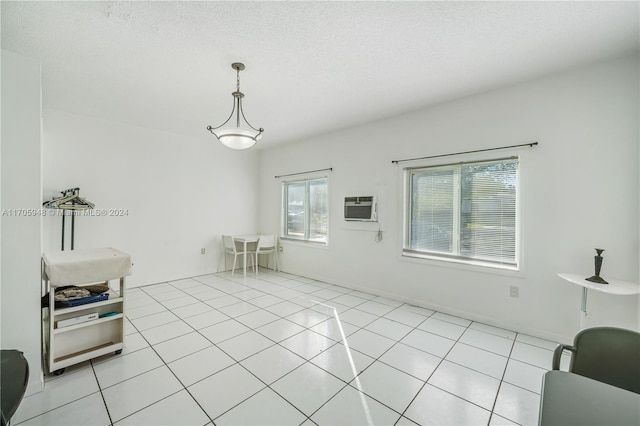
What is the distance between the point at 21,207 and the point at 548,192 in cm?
441

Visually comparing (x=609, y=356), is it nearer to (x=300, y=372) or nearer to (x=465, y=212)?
(x=300, y=372)

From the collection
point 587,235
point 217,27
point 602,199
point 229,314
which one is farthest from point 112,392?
point 602,199

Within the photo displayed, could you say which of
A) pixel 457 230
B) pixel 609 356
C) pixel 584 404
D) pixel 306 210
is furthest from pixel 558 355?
pixel 306 210

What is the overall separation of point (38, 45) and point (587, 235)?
509cm

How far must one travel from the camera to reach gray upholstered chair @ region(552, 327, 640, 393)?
1197mm

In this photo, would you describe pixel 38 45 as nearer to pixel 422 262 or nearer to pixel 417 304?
pixel 422 262

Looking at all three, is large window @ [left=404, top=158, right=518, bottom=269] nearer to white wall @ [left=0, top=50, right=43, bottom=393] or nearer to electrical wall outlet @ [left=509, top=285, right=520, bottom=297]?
electrical wall outlet @ [left=509, top=285, right=520, bottom=297]

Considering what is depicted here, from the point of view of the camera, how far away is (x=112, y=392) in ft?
5.98

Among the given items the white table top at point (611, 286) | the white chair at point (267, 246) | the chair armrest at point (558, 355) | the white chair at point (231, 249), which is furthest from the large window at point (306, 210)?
the chair armrest at point (558, 355)

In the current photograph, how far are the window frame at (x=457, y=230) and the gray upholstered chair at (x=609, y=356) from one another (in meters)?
1.67

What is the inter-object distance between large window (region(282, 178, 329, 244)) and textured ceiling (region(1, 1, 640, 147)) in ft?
6.41

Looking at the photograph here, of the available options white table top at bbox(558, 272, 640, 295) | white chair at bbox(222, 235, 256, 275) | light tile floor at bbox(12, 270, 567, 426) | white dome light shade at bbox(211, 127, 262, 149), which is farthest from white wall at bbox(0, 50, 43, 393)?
white table top at bbox(558, 272, 640, 295)

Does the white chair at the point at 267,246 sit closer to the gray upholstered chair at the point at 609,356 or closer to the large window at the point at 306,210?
the large window at the point at 306,210

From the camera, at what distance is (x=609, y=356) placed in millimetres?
1251
